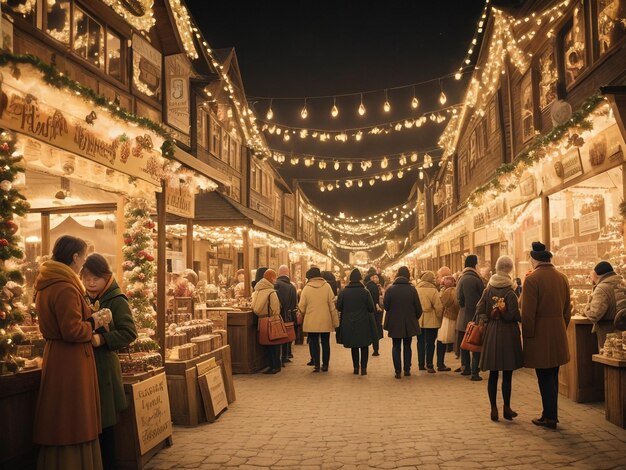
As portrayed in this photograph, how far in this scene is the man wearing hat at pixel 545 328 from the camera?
703cm

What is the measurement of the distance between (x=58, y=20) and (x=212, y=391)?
6.98 meters

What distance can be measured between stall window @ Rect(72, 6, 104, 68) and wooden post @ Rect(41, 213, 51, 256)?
3.13 metres

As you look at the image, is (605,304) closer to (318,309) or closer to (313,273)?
(318,309)

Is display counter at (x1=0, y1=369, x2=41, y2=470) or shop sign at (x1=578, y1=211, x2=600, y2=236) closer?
display counter at (x1=0, y1=369, x2=41, y2=470)

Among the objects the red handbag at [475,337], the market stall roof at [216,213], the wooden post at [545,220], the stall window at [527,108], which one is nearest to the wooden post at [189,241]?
the market stall roof at [216,213]

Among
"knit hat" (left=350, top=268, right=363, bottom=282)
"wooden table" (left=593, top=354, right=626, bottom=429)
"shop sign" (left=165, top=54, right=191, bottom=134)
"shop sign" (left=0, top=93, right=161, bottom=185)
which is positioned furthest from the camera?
"shop sign" (left=165, top=54, right=191, bottom=134)

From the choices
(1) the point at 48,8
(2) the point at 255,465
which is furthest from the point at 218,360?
(1) the point at 48,8

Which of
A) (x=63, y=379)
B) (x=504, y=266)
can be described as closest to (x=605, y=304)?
(x=504, y=266)

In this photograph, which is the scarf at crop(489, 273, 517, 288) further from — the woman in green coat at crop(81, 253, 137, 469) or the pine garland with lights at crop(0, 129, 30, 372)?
the pine garland with lights at crop(0, 129, 30, 372)

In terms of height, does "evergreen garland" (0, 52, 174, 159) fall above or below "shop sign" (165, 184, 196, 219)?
above

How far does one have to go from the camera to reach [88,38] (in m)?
11.3

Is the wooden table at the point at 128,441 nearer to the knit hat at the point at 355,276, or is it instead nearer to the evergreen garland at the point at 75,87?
the evergreen garland at the point at 75,87

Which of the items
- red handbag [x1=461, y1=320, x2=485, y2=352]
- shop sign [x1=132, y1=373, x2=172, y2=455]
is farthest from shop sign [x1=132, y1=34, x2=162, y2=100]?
red handbag [x1=461, y1=320, x2=485, y2=352]

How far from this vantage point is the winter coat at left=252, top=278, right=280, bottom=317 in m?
11.8
